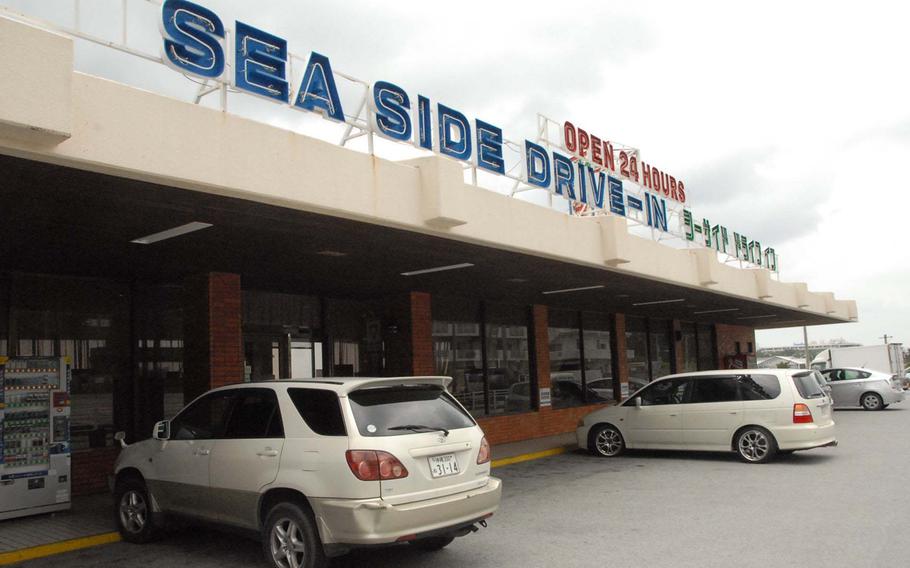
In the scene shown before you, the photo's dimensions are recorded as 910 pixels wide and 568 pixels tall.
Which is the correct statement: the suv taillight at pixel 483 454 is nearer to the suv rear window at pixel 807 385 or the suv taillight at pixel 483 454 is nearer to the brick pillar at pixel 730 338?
the suv rear window at pixel 807 385

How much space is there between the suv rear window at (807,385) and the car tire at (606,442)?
3.21m

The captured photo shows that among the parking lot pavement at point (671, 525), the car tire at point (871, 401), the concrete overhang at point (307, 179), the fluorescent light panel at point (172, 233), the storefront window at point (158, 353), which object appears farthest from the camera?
the car tire at point (871, 401)

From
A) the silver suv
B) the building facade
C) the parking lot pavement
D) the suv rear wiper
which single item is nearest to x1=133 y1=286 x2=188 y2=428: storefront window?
the building facade

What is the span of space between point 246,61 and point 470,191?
322 centimetres

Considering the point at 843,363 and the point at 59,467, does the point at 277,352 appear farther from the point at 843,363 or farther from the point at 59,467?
the point at 843,363

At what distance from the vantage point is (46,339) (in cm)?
1045

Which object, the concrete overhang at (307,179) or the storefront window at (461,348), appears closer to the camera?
the concrete overhang at (307,179)

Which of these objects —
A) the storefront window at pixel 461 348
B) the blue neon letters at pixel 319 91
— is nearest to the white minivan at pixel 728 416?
the storefront window at pixel 461 348

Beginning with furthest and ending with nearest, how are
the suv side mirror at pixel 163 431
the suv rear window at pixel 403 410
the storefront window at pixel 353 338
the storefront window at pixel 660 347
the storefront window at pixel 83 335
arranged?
the storefront window at pixel 660 347, the storefront window at pixel 353 338, the storefront window at pixel 83 335, the suv side mirror at pixel 163 431, the suv rear window at pixel 403 410

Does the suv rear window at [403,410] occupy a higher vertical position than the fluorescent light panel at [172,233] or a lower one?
lower

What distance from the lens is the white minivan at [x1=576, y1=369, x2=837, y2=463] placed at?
463 inches

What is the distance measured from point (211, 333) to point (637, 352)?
51.7 ft

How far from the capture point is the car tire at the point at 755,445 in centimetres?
1184

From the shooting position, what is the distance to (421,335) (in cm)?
1474
